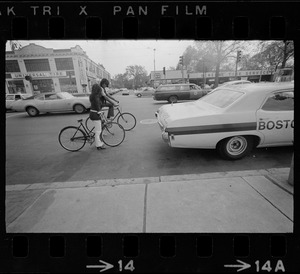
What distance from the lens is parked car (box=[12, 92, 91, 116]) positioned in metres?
10.7

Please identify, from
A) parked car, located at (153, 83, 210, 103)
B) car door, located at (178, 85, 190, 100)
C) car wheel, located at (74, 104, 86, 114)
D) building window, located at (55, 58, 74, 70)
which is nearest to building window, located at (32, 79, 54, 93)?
building window, located at (55, 58, 74, 70)

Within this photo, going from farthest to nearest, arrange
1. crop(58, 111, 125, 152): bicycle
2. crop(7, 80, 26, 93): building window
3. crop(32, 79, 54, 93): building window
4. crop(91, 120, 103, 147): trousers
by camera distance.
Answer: crop(32, 79, 54, 93): building window
crop(7, 80, 26, 93): building window
crop(58, 111, 125, 152): bicycle
crop(91, 120, 103, 147): trousers

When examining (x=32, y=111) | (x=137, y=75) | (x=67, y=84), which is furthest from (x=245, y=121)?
(x=137, y=75)

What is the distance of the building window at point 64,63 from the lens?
96.5 ft

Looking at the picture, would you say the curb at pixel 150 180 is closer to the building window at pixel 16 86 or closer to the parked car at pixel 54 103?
the parked car at pixel 54 103

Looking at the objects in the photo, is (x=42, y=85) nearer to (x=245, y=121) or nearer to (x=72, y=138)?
(x=72, y=138)

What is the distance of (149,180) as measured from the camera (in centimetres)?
321
